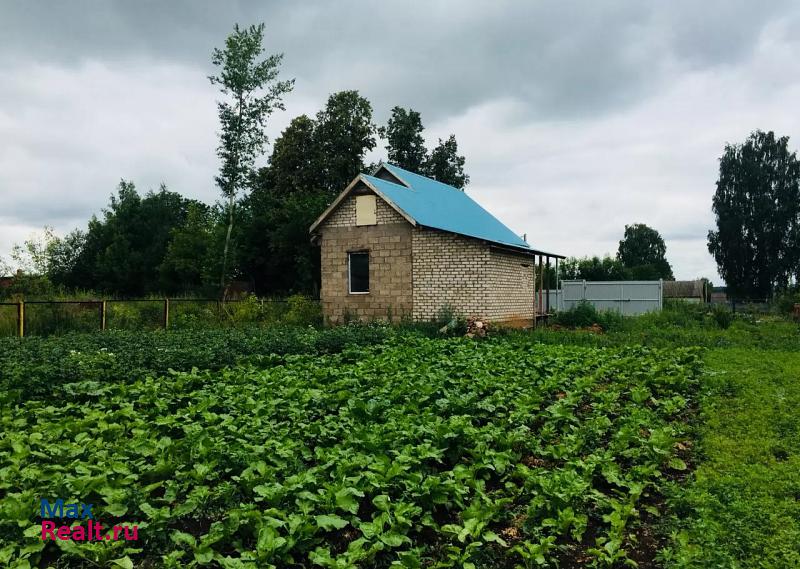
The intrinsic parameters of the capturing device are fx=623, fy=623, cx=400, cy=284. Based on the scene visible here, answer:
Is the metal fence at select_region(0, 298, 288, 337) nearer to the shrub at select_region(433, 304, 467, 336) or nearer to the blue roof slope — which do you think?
the blue roof slope

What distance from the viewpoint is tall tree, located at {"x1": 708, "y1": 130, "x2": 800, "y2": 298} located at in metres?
43.8

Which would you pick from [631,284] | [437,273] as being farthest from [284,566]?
[631,284]

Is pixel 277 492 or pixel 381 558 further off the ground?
pixel 277 492

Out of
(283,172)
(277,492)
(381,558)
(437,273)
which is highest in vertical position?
(283,172)

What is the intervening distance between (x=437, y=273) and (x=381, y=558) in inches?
518

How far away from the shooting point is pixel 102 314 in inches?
588

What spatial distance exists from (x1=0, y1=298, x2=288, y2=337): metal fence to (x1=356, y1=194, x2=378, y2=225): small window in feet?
12.7

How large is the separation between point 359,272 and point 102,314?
681 cm

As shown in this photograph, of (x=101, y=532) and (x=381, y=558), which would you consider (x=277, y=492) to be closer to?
(x=381, y=558)

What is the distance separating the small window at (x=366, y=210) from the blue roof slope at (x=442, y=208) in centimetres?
43

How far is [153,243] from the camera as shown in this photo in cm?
4494

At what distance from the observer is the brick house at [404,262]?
55.2 feet

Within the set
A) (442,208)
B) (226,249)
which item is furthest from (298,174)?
(442,208)

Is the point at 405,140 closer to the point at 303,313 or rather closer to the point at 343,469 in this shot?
the point at 303,313
